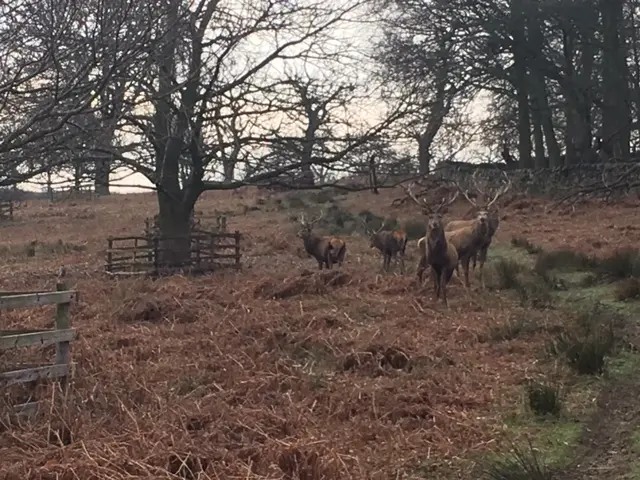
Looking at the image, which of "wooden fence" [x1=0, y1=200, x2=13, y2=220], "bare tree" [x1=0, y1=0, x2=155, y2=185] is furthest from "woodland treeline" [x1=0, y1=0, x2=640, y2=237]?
"wooden fence" [x1=0, y1=200, x2=13, y2=220]

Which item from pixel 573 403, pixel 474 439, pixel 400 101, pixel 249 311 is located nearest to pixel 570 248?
pixel 400 101

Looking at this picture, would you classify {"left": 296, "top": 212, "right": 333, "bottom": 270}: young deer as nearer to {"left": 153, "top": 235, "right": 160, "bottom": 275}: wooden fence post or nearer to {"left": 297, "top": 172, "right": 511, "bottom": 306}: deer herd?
{"left": 297, "top": 172, "right": 511, "bottom": 306}: deer herd

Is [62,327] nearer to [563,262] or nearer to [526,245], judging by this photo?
[563,262]

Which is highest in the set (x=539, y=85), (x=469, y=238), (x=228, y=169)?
(x=539, y=85)

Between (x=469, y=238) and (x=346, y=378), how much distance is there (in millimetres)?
6959

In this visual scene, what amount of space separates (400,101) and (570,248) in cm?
433

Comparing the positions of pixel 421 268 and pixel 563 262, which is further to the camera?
pixel 563 262

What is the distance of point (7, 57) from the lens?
20.1ft

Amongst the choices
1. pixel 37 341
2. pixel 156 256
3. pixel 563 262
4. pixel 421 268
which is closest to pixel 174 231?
pixel 156 256

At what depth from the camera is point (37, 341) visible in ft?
23.0

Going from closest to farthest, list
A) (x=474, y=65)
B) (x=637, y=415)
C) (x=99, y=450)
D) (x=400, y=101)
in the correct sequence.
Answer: (x=99, y=450)
(x=637, y=415)
(x=400, y=101)
(x=474, y=65)

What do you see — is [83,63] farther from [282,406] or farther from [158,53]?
[282,406]

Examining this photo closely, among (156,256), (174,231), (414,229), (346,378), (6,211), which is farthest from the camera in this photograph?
(6,211)

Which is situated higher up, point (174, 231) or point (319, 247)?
point (174, 231)
